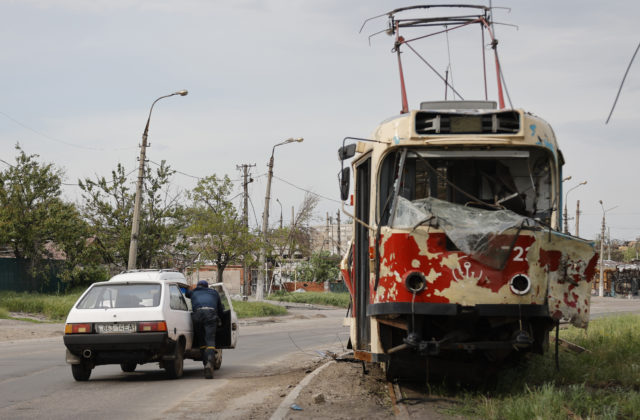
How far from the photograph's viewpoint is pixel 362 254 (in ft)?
35.1

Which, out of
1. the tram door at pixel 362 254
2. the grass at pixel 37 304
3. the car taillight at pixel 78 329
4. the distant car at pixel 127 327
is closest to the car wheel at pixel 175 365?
the distant car at pixel 127 327

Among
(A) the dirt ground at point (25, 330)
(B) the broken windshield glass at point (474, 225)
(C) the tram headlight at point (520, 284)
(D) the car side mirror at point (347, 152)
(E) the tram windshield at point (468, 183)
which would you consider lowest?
(A) the dirt ground at point (25, 330)

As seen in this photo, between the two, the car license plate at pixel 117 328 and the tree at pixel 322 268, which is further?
the tree at pixel 322 268

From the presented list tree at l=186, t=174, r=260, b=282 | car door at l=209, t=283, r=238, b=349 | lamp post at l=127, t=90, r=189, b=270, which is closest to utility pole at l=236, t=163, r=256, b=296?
tree at l=186, t=174, r=260, b=282

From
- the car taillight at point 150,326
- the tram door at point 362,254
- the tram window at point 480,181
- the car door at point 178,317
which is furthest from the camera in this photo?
the car door at point 178,317

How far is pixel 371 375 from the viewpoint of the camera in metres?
12.2

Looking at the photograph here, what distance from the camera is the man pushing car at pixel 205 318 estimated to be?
13.3 meters

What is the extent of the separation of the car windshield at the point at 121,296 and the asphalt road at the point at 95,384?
3.71 ft

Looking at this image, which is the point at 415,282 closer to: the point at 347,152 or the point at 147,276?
the point at 347,152

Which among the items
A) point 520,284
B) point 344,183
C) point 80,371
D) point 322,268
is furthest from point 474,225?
point 322,268

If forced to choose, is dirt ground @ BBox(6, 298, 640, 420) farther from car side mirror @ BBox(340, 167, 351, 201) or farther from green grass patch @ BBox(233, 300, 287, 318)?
green grass patch @ BBox(233, 300, 287, 318)

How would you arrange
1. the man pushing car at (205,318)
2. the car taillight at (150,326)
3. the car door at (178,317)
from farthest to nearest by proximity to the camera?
1. the man pushing car at (205,318)
2. the car door at (178,317)
3. the car taillight at (150,326)

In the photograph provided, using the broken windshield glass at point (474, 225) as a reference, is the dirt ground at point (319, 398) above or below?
below

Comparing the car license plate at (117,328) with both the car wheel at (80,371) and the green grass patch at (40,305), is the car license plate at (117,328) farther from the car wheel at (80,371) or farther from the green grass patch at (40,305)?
the green grass patch at (40,305)
